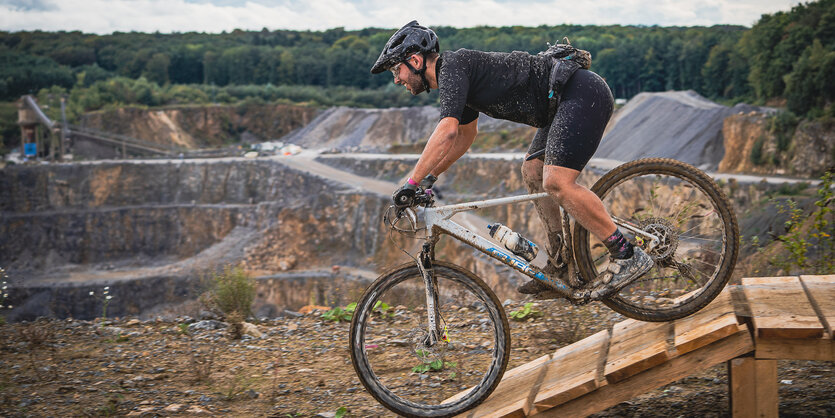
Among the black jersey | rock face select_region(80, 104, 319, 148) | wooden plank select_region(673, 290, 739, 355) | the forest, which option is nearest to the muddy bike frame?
the black jersey

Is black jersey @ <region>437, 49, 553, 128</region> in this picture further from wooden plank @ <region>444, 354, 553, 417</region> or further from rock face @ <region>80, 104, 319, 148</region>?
rock face @ <region>80, 104, 319, 148</region>

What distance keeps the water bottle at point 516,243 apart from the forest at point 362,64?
4646 centimetres

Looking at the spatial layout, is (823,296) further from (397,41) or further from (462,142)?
(397,41)

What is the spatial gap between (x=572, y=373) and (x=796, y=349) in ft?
4.40

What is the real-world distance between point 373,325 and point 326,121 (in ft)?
291

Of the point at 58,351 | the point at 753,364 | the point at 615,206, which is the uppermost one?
the point at 615,206

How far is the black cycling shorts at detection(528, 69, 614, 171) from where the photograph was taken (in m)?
4.26

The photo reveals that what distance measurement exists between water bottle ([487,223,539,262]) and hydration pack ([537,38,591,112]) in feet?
2.95

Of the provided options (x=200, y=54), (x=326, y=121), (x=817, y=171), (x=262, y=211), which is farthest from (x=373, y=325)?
(x=200, y=54)

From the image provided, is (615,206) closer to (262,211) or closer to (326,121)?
(262,211)

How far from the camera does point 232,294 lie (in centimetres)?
812

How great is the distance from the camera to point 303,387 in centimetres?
563

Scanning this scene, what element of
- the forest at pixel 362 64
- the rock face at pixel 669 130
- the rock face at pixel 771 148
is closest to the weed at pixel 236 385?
the rock face at pixel 771 148

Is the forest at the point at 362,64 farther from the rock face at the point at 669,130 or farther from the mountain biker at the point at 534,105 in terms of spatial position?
the mountain biker at the point at 534,105
